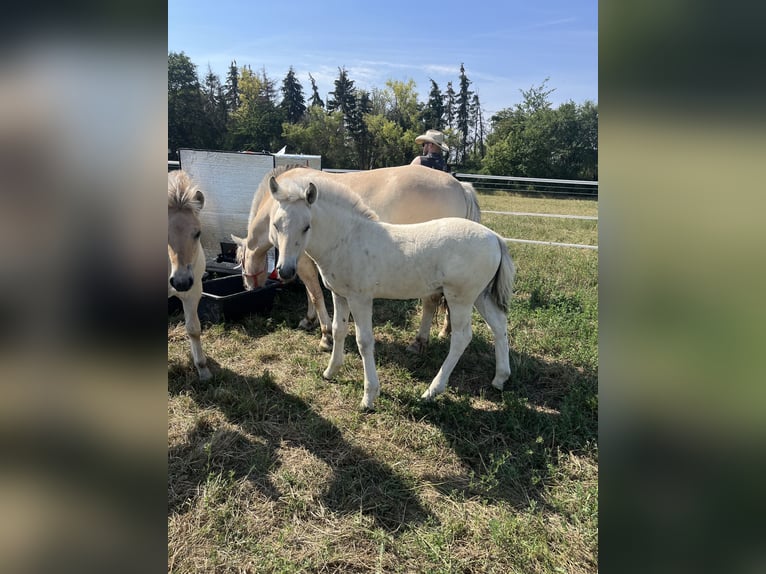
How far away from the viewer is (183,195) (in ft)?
11.2

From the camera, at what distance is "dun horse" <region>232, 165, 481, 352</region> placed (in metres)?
4.71

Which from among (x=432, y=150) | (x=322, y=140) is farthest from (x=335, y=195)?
(x=322, y=140)

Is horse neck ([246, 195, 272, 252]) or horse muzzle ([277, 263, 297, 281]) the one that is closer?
horse muzzle ([277, 263, 297, 281])

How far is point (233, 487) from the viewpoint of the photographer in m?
2.69

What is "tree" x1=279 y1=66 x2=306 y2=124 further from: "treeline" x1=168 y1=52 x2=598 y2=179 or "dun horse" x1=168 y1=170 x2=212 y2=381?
"dun horse" x1=168 y1=170 x2=212 y2=381

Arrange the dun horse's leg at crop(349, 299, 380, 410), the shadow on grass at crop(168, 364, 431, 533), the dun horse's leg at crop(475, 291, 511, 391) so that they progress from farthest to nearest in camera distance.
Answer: the dun horse's leg at crop(475, 291, 511, 391) < the dun horse's leg at crop(349, 299, 380, 410) < the shadow on grass at crop(168, 364, 431, 533)

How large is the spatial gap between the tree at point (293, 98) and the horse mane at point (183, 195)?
48177 mm

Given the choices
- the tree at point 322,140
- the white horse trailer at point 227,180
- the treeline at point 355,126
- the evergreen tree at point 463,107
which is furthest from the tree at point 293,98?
the white horse trailer at point 227,180

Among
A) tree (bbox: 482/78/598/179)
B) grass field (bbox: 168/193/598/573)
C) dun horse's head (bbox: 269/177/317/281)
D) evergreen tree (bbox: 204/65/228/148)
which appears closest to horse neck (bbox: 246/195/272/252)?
grass field (bbox: 168/193/598/573)

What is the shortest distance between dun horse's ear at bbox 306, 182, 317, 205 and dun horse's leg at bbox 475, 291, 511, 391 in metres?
1.69

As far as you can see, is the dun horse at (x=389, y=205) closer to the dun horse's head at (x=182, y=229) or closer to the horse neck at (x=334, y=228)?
the dun horse's head at (x=182, y=229)
